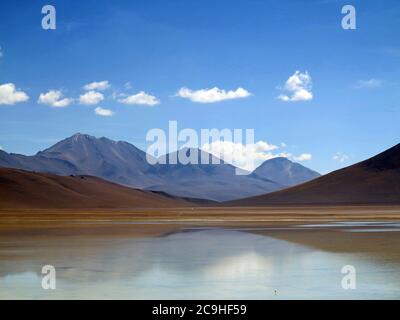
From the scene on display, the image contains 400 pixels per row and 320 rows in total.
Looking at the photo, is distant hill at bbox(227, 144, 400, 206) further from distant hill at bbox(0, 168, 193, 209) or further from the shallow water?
the shallow water

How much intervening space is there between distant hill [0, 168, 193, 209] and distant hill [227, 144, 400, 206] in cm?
2785

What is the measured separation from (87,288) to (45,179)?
406ft

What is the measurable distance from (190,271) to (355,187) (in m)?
130

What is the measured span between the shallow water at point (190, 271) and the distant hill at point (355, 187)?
10949cm

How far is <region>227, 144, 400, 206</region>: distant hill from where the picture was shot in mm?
136125

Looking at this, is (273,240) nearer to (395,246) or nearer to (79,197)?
(395,246)

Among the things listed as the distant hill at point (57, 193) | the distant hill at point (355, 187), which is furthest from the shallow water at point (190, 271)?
the distant hill at point (355, 187)

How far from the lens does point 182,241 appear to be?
31.2 m

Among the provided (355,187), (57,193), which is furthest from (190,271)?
(355,187)

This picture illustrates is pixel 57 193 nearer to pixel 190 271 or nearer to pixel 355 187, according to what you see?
pixel 355 187

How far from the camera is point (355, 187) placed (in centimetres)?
14425

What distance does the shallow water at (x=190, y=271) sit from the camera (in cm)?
1536

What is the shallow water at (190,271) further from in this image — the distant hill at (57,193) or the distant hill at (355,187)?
the distant hill at (355,187)
